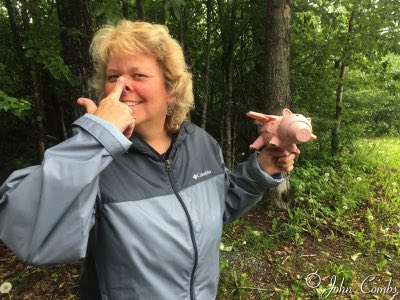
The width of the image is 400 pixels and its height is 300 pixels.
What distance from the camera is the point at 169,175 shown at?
1.57 meters

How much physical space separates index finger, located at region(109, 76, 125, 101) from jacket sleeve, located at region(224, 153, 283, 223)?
76 centimetres

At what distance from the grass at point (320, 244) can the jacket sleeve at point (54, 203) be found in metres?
2.61

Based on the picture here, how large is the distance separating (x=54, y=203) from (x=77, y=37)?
2.52 metres

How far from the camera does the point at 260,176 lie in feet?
6.03

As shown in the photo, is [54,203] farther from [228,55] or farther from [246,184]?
[228,55]

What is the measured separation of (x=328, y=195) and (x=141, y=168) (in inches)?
182

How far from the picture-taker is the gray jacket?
3.64 ft

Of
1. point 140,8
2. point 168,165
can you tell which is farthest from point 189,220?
point 140,8

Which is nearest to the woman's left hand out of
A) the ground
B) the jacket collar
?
the jacket collar

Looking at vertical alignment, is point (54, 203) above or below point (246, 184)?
above

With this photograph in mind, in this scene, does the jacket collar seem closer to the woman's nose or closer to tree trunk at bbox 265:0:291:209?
the woman's nose

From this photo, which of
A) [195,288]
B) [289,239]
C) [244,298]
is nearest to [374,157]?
[289,239]

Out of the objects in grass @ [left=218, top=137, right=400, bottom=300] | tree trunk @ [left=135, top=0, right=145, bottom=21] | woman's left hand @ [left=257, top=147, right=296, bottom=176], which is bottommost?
grass @ [left=218, top=137, right=400, bottom=300]

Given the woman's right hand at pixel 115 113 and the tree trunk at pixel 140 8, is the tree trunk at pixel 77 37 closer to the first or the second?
the tree trunk at pixel 140 8
